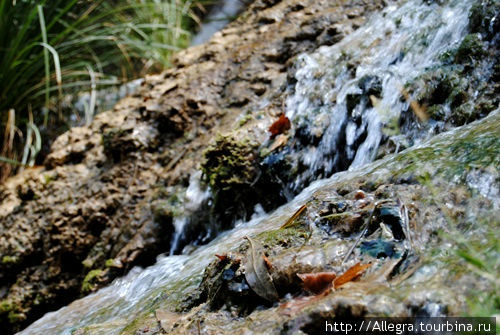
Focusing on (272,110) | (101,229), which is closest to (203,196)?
(272,110)

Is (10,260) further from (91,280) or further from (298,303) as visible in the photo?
(298,303)

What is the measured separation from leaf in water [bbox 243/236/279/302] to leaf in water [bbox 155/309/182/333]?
0.31 metres

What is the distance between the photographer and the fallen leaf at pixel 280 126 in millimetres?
2843

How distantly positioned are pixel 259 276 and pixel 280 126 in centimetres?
148

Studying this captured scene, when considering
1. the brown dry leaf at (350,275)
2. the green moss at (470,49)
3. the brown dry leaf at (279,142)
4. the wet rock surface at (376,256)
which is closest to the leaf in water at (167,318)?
the wet rock surface at (376,256)

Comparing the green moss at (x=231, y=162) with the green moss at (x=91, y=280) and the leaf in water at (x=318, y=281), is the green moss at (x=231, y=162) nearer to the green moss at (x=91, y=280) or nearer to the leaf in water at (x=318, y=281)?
the green moss at (x=91, y=280)

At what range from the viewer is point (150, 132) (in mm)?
3623

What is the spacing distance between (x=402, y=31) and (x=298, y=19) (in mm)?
1075

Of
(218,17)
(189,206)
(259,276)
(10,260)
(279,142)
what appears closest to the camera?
(259,276)

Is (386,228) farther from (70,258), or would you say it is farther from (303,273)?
(70,258)

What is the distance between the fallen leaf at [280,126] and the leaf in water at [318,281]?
1.51 m

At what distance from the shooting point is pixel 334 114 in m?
2.71

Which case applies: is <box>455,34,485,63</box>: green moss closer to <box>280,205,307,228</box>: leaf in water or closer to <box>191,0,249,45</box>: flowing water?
<box>280,205,307,228</box>: leaf in water

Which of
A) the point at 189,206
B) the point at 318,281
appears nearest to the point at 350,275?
the point at 318,281
